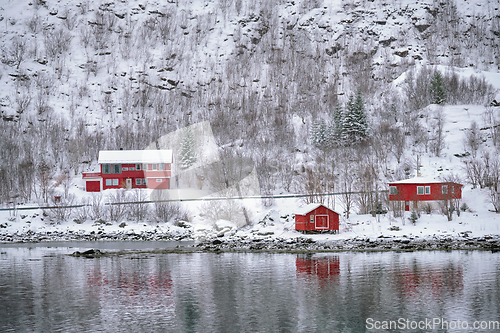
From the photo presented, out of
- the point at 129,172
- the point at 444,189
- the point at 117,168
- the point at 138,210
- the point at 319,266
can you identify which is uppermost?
the point at 117,168

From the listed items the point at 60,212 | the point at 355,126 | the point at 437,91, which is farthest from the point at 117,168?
the point at 437,91

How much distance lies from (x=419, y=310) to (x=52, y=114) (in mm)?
89972

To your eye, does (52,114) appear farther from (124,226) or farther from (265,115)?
(124,226)

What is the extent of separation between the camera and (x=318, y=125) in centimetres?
8169

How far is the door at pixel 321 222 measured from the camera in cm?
4153

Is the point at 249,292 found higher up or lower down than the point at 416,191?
lower down

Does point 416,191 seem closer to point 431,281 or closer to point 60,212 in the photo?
point 431,281

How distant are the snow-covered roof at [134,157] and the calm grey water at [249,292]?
3450cm

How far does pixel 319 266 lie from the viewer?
29656mm

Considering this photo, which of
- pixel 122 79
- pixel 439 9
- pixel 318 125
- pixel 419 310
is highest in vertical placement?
pixel 439 9

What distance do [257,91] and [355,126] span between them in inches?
1388

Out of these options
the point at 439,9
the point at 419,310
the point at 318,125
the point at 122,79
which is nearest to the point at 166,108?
the point at 122,79

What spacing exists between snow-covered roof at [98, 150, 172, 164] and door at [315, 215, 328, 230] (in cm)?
3150

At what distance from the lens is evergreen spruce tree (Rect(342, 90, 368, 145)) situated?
77250 mm
